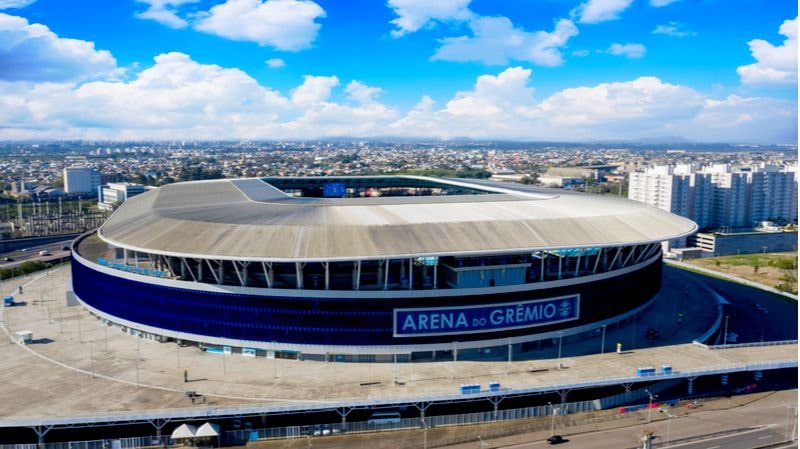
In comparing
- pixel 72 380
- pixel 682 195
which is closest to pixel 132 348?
pixel 72 380

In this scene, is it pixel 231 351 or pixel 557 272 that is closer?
pixel 231 351

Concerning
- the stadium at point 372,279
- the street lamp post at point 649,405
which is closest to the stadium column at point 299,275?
the stadium at point 372,279

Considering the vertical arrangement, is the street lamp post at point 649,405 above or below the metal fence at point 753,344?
below

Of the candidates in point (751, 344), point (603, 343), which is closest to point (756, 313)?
point (751, 344)

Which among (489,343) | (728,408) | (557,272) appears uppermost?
(557,272)

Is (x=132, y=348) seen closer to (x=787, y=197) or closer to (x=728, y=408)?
(x=728, y=408)

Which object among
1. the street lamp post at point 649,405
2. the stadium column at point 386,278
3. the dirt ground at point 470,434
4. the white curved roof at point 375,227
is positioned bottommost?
the dirt ground at point 470,434

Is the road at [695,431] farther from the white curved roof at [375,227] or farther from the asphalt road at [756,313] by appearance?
the asphalt road at [756,313]

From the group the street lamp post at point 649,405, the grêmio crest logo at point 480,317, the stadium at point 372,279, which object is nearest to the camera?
the street lamp post at point 649,405
